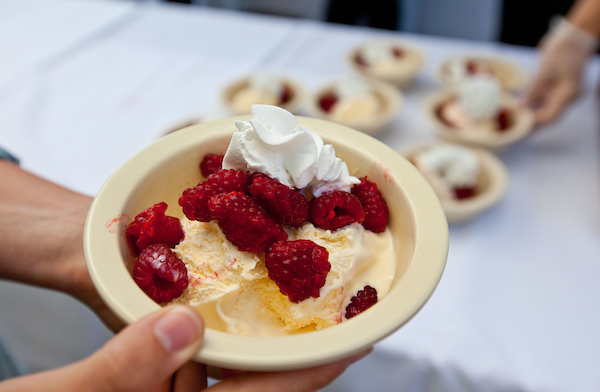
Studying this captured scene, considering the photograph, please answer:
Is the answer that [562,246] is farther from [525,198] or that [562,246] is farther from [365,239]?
[365,239]

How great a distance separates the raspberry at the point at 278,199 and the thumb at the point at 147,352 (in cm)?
20

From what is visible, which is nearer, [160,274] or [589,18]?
[160,274]

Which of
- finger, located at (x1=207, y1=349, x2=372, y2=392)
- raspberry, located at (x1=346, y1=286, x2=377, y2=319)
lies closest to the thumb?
finger, located at (x1=207, y1=349, x2=372, y2=392)

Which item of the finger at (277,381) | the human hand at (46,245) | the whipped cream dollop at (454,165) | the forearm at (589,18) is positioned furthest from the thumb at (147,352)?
the forearm at (589,18)

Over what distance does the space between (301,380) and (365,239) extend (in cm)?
24

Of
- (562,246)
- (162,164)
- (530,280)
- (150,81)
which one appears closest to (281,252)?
(162,164)

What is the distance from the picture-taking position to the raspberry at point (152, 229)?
0.62 metres

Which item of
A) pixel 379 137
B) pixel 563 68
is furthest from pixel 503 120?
pixel 379 137

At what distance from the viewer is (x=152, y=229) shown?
0.63 meters

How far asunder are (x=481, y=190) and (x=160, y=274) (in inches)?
44.4

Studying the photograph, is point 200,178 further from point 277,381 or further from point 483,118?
point 483,118

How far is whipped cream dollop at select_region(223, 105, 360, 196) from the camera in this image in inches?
26.3

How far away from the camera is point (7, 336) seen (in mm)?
1297

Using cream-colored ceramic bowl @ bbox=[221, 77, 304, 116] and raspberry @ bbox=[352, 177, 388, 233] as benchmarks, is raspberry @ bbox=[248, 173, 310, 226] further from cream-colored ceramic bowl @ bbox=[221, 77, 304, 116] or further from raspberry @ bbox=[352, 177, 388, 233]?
cream-colored ceramic bowl @ bbox=[221, 77, 304, 116]
